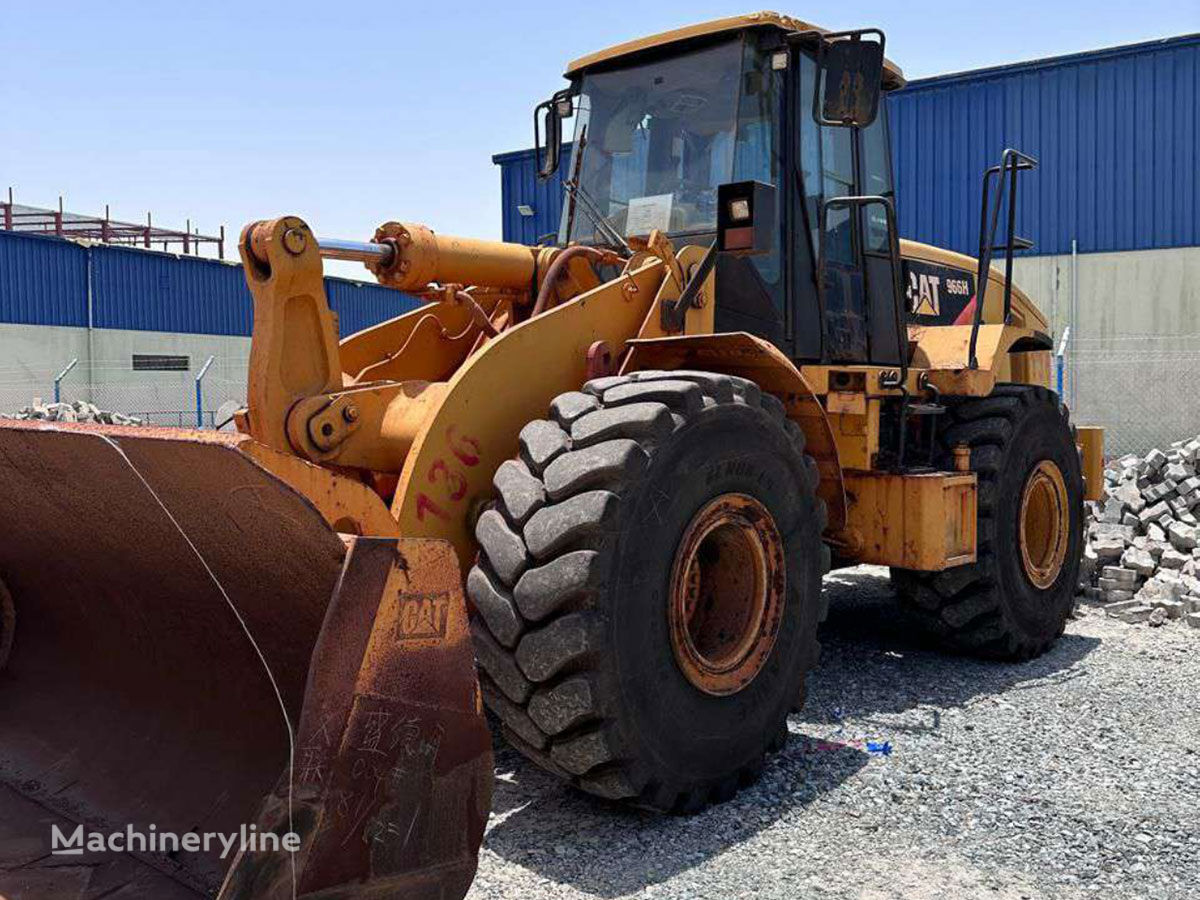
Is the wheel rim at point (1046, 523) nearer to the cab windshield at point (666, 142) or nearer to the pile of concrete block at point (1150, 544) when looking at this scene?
the pile of concrete block at point (1150, 544)

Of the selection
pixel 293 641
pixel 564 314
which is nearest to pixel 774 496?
pixel 564 314

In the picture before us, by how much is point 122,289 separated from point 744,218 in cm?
2574

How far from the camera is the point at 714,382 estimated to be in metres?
4.23

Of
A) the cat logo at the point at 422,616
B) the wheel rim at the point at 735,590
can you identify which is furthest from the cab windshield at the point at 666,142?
the cat logo at the point at 422,616

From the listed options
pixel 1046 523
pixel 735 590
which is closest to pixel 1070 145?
pixel 1046 523

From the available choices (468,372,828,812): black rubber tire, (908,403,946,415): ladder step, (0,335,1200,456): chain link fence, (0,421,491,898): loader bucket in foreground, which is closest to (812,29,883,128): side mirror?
(468,372,828,812): black rubber tire

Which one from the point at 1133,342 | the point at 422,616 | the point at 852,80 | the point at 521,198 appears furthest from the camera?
the point at 521,198

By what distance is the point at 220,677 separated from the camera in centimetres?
355

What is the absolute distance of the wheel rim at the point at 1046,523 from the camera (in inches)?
274

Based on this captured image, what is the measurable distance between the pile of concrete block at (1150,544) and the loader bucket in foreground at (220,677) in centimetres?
643

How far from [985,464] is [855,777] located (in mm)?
2589

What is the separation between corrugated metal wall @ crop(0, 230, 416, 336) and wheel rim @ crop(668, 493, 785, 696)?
24594 mm

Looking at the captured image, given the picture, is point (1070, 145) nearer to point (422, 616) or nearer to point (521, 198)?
point (521, 198)

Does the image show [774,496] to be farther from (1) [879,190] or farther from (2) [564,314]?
(1) [879,190]
